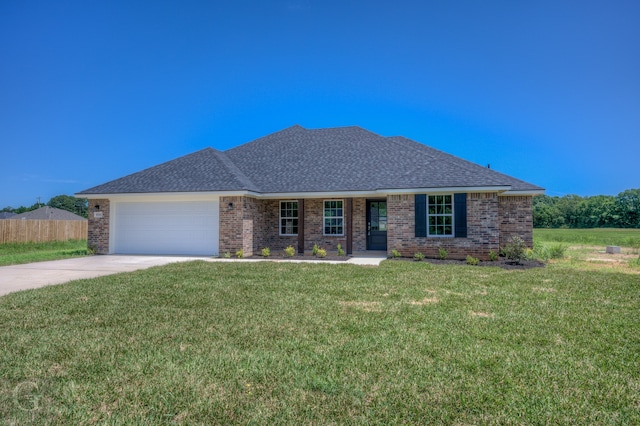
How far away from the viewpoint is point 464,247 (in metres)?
13.2

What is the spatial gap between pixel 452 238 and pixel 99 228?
51.3 feet

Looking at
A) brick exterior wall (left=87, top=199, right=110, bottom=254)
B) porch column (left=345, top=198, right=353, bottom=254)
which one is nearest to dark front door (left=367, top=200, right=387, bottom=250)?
porch column (left=345, top=198, right=353, bottom=254)

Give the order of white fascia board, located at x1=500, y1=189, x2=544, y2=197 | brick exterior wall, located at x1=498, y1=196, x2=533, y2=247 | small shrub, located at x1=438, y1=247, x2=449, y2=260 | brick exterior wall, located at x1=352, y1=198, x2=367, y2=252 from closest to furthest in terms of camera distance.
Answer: small shrub, located at x1=438, y1=247, x2=449, y2=260, white fascia board, located at x1=500, y1=189, x2=544, y2=197, brick exterior wall, located at x1=498, y1=196, x2=533, y2=247, brick exterior wall, located at x1=352, y1=198, x2=367, y2=252

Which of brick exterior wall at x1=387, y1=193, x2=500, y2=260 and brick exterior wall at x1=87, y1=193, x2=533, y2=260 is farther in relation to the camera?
brick exterior wall at x1=87, y1=193, x2=533, y2=260

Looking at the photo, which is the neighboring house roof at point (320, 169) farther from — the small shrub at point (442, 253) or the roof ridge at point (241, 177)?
A: the small shrub at point (442, 253)

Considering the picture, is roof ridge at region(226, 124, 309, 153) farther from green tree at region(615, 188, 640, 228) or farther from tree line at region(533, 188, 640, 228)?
green tree at region(615, 188, 640, 228)

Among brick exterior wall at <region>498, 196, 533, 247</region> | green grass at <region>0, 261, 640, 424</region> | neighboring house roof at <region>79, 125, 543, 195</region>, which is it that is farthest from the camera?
brick exterior wall at <region>498, 196, 533, 247</region>

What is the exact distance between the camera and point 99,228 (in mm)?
15680

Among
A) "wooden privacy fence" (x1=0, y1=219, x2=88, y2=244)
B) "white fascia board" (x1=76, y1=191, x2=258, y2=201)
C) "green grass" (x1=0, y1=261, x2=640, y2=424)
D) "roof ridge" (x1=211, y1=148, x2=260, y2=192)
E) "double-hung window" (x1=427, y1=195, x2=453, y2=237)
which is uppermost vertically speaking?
"roof ridge" (x1=211, y1=148, x2=260, y2=192)

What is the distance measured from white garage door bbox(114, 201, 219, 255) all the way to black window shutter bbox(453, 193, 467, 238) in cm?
995

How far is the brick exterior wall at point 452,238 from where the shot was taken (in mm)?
13016

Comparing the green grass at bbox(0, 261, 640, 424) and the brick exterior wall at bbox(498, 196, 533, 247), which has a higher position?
the brick exterior wall at bbox(498, 196, 533, 247)

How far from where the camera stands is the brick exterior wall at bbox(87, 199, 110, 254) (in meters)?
15.6

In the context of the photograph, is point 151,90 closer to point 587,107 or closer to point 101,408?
point 101,408
